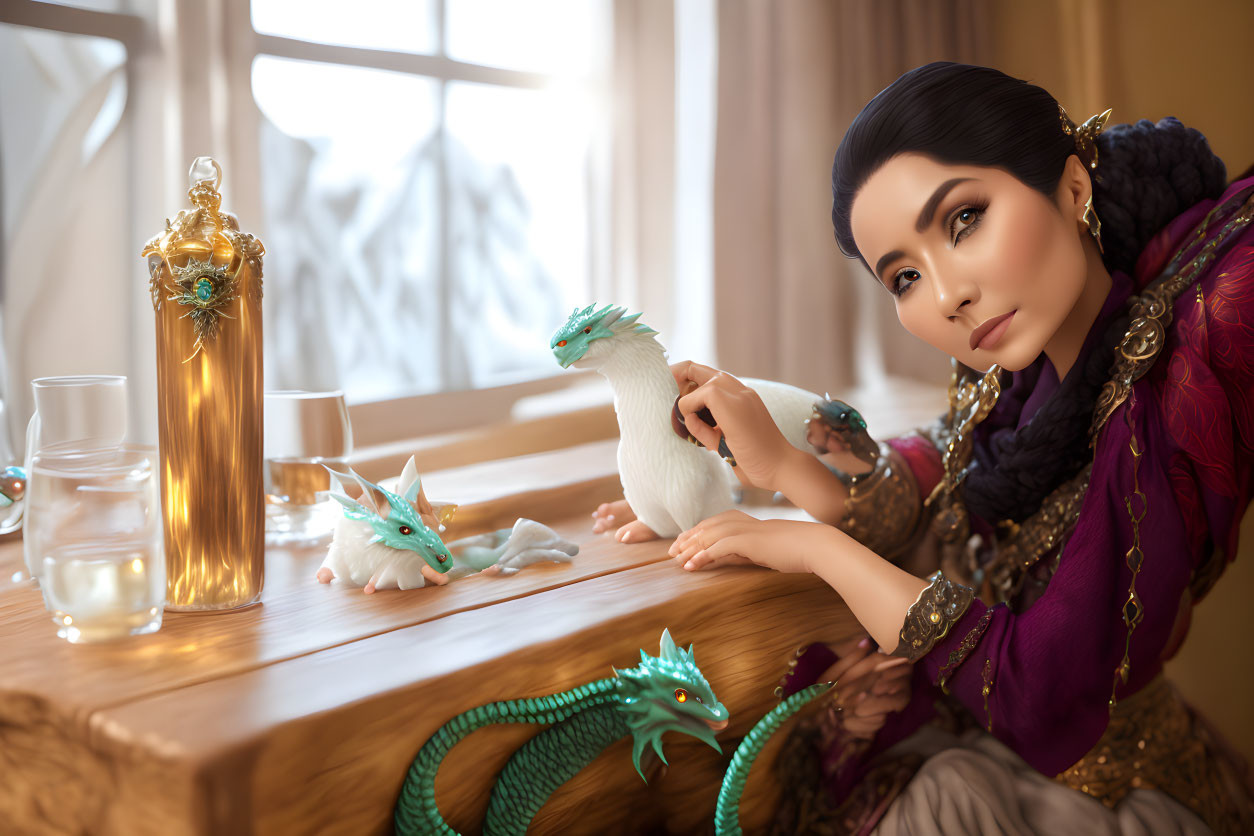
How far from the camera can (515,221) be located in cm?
144

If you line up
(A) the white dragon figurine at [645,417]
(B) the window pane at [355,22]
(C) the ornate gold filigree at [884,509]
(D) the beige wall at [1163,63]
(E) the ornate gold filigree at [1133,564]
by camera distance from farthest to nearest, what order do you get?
(D) the beige wall at [1163,63] < (B) the window pane at [355,22] < (C) the ornate gold filigree at [884,509] < (A) the white dragon figurine at [645,417] < (E) the ornate gold filigree at [1133,564]

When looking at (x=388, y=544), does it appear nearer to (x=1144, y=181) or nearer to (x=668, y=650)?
(x=668, y=650)

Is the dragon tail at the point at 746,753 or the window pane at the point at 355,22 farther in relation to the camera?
the window pane at the point at 355,22

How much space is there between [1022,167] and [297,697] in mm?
661

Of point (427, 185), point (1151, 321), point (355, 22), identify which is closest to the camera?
point (1151, 321)

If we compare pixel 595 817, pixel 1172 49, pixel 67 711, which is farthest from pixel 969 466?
pixel 1172 49

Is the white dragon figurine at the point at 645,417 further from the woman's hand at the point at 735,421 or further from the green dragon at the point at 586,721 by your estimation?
the green dragon at the point at 586,721

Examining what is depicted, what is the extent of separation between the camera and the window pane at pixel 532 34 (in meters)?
1.35

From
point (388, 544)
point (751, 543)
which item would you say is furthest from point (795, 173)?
point (388, 544)

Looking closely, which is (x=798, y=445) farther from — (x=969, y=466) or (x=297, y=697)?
(x=297, y=697)

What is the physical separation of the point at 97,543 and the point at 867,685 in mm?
620

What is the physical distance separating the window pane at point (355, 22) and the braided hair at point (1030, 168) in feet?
2.27

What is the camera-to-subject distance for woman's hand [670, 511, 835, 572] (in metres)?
0.82

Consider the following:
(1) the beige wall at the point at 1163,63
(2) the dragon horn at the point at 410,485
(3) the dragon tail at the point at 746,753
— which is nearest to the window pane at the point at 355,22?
(2) the dragon horn at the point at 410,485
